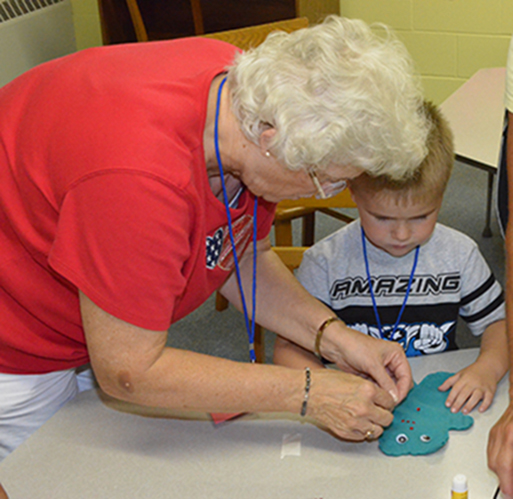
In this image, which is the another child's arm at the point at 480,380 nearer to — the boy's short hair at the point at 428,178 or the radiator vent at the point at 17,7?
the boy's short hair at the point at 428,178

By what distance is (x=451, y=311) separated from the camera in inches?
65.4

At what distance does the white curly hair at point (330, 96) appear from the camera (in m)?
1.10

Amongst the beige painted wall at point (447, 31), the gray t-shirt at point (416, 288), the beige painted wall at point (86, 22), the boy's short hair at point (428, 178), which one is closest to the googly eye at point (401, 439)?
the gray t-shirt at point (416, 288)

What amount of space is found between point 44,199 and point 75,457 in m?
0.47

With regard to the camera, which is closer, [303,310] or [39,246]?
[39,246]

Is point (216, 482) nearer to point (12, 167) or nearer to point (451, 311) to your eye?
point (12, 167)

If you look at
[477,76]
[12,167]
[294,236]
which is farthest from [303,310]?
[294,236]

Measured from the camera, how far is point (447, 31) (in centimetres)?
407

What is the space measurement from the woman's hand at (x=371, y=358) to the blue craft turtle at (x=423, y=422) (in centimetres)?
3

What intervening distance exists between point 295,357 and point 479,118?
144 centimetres

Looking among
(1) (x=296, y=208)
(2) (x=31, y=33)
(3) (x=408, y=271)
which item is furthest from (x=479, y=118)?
(2) (x=31, y=33)

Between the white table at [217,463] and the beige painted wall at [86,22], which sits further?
the beige painted wall at [86,22]

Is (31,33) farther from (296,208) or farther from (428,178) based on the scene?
(428,178)

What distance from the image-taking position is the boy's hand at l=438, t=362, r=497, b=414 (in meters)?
1.35
